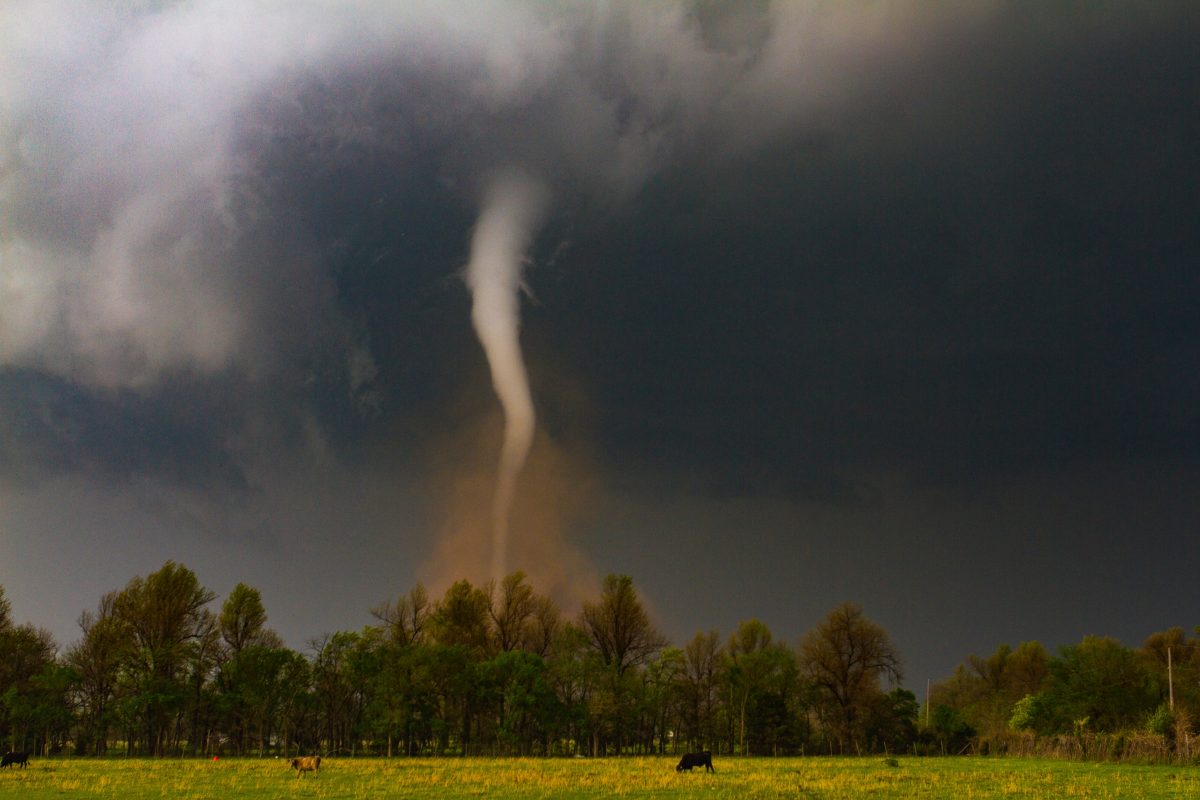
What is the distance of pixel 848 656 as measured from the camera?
10188 cm

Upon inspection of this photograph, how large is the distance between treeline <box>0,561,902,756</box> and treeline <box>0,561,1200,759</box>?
7.6 inches

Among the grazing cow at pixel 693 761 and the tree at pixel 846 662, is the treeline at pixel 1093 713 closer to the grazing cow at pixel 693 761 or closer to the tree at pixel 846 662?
the tree at pixel 846 662

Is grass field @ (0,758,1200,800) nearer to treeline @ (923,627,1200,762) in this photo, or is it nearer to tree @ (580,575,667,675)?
treeline @ (923,627,1200,762)

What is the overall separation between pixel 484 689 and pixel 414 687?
711 centimetres

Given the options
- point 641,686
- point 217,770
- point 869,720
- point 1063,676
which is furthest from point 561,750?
point 1063,676

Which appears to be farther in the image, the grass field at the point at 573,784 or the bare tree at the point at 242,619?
the bare tree at the point at 242,619

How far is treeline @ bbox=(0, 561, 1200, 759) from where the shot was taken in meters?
79.2

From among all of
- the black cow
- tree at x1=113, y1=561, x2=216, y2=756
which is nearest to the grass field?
the black cow

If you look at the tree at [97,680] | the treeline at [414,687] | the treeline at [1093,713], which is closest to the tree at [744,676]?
the treeline at [414,687]

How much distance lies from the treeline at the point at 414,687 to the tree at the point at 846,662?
38 centimetres

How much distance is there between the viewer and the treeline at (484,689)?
79.2 meters

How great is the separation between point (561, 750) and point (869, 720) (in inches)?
1500

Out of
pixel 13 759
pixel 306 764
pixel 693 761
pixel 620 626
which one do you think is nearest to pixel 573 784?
pixel 693 761

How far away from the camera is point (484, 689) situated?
8231 centimetres
